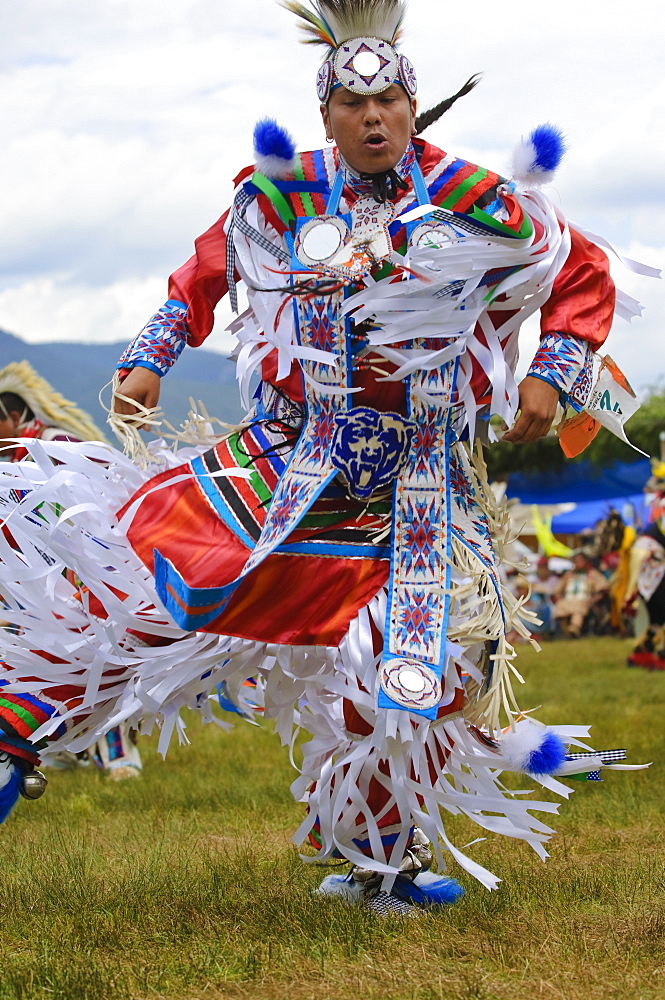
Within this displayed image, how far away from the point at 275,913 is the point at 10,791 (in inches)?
25.6

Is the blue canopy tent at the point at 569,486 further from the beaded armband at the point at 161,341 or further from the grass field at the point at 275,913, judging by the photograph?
the beaded armband at the point at 161,341

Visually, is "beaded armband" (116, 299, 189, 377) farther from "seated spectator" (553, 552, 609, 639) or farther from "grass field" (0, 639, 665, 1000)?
"seated spectator" (553, 552, 609, 639)

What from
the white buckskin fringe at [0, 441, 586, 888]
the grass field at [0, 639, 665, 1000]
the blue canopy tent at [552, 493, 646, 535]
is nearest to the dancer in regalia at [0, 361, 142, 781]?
the grass field at [0, 639, 665, 1000]

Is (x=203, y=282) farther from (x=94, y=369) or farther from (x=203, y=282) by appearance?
(x=94, y=369)

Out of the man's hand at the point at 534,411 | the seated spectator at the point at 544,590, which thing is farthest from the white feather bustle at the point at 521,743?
the seated spectator at the point at 544,590

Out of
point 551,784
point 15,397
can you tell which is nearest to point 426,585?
point 551,784

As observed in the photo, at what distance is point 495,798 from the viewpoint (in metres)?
2.85

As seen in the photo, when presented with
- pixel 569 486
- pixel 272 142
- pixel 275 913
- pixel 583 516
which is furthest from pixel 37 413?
pixel 583 516

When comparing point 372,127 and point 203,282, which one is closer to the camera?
point 372,127

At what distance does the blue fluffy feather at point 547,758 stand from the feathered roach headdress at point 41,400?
288cm

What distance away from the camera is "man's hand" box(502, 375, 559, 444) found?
282 centimetres

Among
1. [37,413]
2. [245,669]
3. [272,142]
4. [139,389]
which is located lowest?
[245,669]

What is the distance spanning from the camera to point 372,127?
2902mm

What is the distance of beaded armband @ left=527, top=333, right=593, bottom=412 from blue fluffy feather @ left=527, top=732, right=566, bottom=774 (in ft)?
2.49
